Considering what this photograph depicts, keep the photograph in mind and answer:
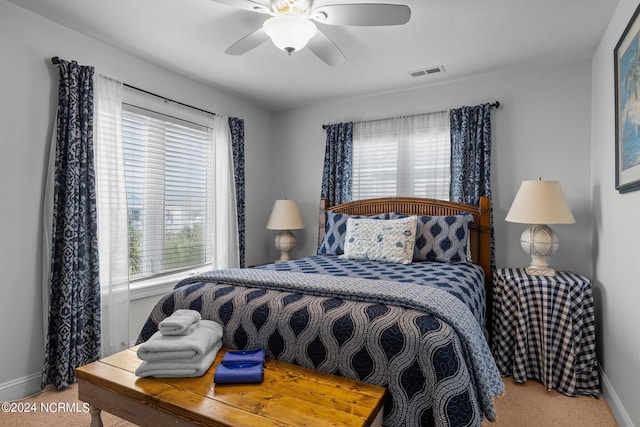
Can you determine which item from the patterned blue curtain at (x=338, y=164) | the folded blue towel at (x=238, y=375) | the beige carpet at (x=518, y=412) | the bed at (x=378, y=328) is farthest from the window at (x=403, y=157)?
the folded blue towel at (x=238, y=375)

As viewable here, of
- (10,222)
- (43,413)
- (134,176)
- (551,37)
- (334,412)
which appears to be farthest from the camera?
(134,176)

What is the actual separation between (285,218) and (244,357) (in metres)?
2.44

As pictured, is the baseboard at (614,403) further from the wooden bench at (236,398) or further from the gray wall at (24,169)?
the gray wall at (24,169)

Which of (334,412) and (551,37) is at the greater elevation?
(551,37)

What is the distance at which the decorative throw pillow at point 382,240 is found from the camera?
291cm

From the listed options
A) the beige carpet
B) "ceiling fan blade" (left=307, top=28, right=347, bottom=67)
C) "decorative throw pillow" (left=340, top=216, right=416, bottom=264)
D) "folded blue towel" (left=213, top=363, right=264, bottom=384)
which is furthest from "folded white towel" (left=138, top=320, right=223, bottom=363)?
"ceiling fan blade" (left=307, top=28, right=347, bottom=67)

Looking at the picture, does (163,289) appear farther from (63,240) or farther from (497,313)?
(497,313)

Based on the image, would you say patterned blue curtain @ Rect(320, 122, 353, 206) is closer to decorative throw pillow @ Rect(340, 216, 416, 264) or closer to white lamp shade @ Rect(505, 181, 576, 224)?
decorative throw pillow @ Rect(340, 216, 416, 264)

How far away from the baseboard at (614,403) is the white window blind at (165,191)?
3.42 meters

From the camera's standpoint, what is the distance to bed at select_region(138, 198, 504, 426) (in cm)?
134

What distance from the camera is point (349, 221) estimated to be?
332 centimetres

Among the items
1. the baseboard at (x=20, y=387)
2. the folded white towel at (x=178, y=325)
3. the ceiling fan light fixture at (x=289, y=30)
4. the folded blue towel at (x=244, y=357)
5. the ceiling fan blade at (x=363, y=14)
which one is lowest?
the baseboard at (x=20, y=387)

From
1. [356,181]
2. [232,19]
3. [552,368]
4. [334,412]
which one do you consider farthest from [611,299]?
[232,19]

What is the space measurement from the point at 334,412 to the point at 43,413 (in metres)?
1.97
